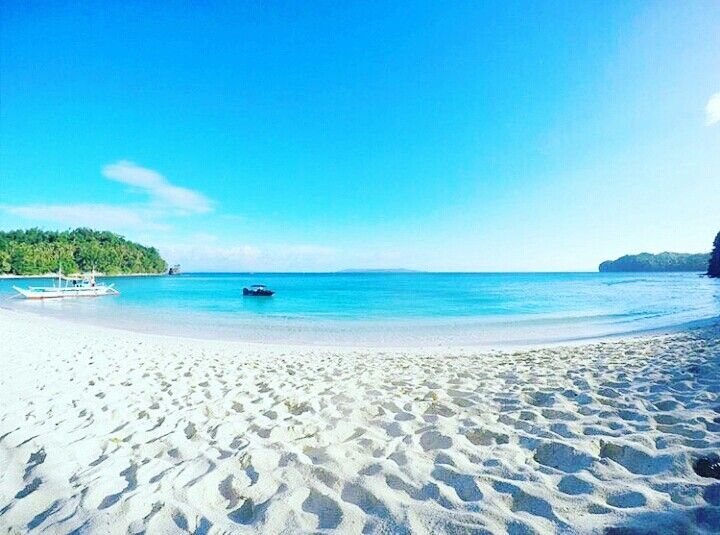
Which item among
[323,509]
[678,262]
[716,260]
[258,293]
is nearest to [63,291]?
[258,293]

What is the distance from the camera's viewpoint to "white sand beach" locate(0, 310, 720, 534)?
8.00 ft

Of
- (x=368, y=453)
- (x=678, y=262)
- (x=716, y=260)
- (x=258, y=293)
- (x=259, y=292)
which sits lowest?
(x=258, y=293)

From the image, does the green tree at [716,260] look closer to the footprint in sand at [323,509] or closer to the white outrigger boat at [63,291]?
the footprint in sand at [323,509]

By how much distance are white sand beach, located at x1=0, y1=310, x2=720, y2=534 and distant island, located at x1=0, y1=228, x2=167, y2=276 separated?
12491 cm

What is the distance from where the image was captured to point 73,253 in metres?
133

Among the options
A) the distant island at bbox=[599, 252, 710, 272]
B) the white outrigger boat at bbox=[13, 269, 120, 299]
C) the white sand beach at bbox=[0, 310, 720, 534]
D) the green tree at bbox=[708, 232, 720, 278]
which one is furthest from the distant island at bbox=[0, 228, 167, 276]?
the distant island at bbox=[599, 252, 710, 272]

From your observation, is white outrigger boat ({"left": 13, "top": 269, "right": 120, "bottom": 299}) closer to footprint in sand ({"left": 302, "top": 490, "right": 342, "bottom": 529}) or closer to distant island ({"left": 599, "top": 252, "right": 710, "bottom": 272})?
footprint in sand ({"left": 302, "top": 490, "right": 342, "bottom": 529})

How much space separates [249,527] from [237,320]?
68.2 feet

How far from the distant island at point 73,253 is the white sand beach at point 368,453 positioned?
410ft

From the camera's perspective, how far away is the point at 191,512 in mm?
2588

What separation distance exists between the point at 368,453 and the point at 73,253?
168284 mm

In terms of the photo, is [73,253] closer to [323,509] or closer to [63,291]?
[63,291]

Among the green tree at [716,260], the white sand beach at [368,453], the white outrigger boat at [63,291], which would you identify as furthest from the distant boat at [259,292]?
the green tree at [716,260]

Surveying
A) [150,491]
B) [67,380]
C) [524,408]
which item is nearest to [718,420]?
[524,408]
